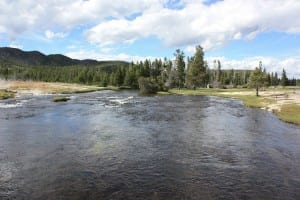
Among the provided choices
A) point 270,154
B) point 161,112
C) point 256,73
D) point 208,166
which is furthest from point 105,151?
point 256,73

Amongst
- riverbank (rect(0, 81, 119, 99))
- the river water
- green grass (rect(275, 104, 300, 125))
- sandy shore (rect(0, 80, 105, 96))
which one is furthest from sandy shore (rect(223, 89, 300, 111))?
sandy shore (rect(0, 80, 105, 96))

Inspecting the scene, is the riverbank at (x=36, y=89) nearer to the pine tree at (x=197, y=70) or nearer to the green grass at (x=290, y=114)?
the pine tree at (x=197, y=70)

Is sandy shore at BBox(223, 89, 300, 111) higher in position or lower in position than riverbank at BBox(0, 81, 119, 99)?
lower

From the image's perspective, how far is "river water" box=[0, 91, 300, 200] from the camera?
2138cm

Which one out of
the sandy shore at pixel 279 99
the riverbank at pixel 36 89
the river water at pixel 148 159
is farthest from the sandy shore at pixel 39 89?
the river water at pixel 148 159

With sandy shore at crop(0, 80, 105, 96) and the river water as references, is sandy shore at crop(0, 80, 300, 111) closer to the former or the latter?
sandy shore at crop(0, 80, 105, 96)

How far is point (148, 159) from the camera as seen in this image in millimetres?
28672

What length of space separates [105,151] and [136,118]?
73.0 ft

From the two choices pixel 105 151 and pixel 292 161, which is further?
pixel 105 151

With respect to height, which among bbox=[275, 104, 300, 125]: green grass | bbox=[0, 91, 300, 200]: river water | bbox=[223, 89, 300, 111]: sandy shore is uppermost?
bbox=[223, 89, 300, 111]: sandy shore

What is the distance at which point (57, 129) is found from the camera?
139 feet

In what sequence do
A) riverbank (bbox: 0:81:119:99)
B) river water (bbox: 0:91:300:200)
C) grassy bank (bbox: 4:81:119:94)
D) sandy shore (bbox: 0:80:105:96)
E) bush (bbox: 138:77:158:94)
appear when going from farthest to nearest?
bush (bbox: 138:77:158:94)
grassy bank (bbox: 4:81:119:94)
sandy shore (bbox: 0:80:105:96)
riverbank (bbox: 0:81:119:99)
river water (bbox: 0:91:300:200)

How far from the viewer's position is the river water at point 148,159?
21375 mm

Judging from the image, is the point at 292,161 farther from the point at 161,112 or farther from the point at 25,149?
the point at 161,112
